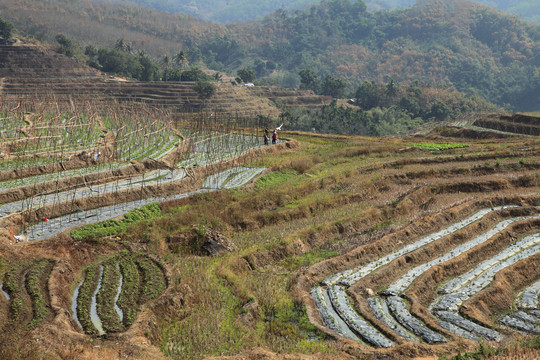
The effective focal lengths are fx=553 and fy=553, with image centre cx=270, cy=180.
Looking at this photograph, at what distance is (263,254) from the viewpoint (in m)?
17.4

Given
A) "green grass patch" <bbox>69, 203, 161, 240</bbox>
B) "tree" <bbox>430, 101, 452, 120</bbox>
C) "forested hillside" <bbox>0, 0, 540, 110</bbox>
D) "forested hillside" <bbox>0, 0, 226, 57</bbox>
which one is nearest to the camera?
"green grass patch" <bbox>69, 203, 161, 240</bbox>

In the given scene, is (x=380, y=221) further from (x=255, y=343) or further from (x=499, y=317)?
(x=255, y=343)

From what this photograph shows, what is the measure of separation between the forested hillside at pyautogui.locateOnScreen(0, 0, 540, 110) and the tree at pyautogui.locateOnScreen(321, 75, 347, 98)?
1071 inches

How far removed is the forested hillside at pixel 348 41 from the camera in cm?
10925

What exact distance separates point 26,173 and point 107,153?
217 inches

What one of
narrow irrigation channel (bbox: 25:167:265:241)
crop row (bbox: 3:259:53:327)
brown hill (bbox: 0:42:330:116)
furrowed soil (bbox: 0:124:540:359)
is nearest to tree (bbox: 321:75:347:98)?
brown hill (bbox: 0:42:330:116)

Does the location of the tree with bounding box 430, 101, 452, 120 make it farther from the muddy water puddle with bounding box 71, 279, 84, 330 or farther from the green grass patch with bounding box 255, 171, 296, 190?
the muddy water puddle with bounding box 71, 279, 84, 330

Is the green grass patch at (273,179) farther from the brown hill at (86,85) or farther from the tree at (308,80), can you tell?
the tree at (308,80)

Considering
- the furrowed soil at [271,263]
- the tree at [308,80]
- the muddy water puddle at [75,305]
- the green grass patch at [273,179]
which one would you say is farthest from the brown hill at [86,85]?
the muddy water puddle at [75,305]

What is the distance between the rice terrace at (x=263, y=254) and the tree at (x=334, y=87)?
2140 inches

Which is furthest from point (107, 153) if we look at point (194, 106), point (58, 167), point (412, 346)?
point (194, 106)

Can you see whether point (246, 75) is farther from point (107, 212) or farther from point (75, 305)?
point (75, 305)

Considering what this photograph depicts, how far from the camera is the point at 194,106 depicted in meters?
64.3

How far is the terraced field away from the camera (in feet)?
40.3
